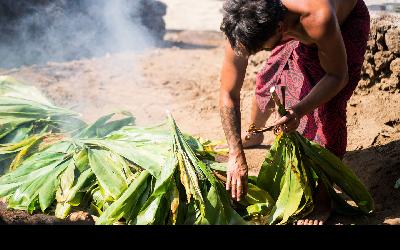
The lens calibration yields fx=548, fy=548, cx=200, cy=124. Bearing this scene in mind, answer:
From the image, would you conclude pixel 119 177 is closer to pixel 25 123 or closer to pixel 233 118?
pixel 233 118

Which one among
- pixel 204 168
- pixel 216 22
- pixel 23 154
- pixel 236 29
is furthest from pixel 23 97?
pixel 216 22

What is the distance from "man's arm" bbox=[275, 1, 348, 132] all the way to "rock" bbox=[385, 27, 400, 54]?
5.95 feet

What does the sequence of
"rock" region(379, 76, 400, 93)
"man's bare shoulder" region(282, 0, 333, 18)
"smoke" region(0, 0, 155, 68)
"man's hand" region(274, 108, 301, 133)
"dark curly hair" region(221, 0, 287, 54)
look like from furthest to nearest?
"smoke" region(0, 0, 155, 68)
"rock" region(379, 76, 400, 93)
"man's hand" region(274, 108, 301, 133)
"man's bare shoulder" region(282, 0, 333, 18)
"dark curly hair" region(221, 0, 287, 54)

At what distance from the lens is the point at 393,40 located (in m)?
4.82

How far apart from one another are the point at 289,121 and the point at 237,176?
0.45 metres

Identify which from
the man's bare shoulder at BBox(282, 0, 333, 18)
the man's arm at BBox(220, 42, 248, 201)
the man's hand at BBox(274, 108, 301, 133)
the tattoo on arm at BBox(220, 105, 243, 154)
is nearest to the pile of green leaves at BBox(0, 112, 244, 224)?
the man's arm at BBox(220, 42, 248, 201)

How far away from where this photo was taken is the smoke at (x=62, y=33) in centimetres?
802

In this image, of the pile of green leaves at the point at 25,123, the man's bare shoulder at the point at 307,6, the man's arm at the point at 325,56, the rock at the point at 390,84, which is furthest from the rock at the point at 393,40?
the pile of green leaves at the point at 25,123

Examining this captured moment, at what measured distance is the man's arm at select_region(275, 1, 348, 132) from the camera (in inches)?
117

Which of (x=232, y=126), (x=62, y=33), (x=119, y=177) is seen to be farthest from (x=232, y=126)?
(x=62, y=33)

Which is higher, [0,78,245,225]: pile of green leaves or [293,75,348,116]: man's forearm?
[293,75,348,116]: man's forearm

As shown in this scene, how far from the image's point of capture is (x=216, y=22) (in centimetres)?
1012

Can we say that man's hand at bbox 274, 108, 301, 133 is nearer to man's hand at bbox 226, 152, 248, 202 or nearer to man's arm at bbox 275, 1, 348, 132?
man's arm at bbox 275, 1, 348, 132

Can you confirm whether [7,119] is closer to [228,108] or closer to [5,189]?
[5,189]
